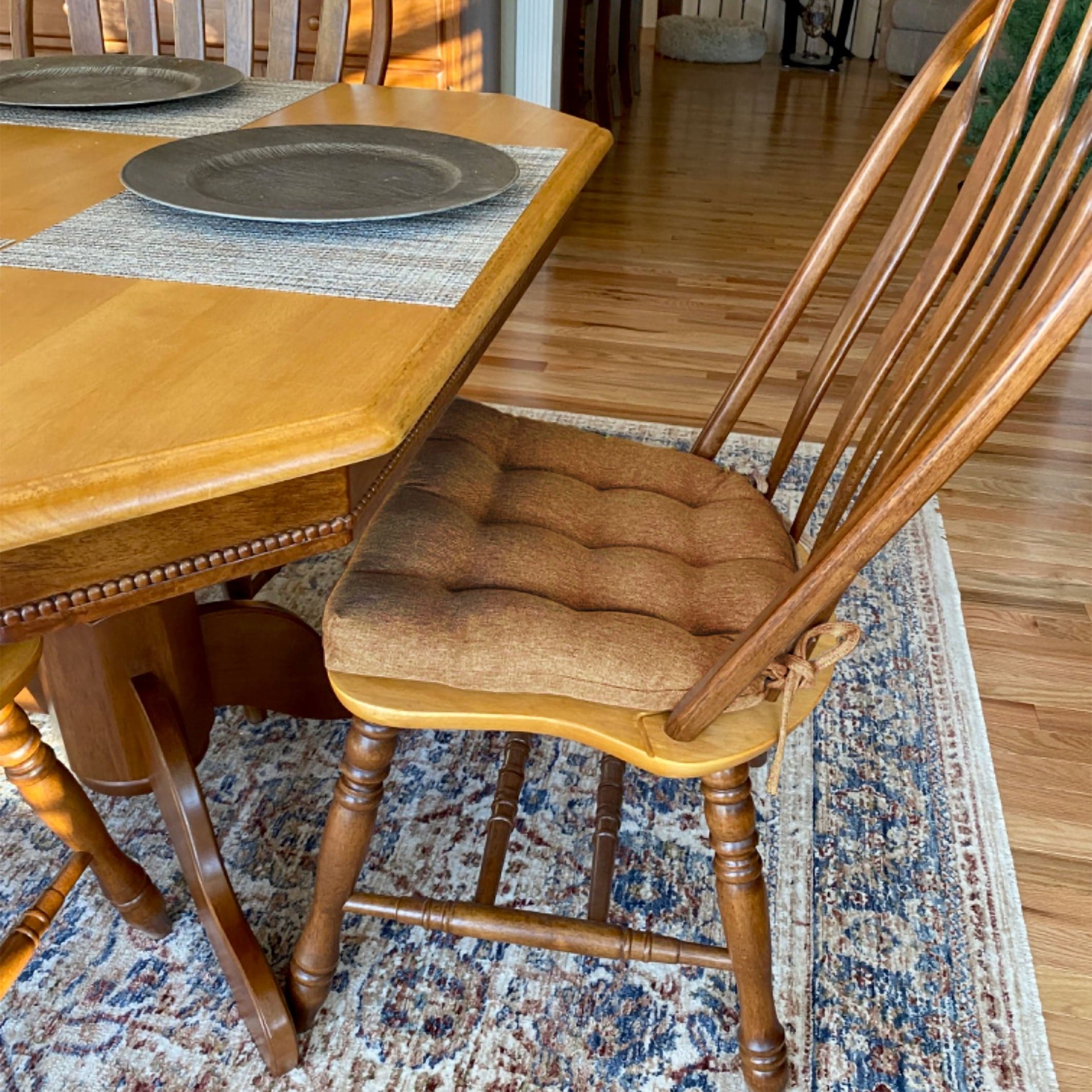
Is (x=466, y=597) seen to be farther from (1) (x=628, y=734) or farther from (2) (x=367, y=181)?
(2) (x=367, y=181)

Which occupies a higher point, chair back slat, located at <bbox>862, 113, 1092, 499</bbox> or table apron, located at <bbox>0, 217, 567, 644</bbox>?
chair back slat, located at <bbox>862, 113, 1092, 499</bbox>

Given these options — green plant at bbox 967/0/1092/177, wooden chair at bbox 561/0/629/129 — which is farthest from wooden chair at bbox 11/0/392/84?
wooden chair at bbox 561/0/629/129

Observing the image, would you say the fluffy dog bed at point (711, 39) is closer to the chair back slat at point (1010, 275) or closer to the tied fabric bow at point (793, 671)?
the chair back slat at point (1010, 275)

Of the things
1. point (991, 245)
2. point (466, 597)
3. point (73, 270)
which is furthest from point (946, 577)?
point (73, 270)

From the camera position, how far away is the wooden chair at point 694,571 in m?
0.85

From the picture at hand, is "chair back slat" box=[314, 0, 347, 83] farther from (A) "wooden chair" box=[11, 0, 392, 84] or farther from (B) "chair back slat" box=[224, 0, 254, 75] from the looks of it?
(B) "chair back slat" box=[224, 0, 254, 75]

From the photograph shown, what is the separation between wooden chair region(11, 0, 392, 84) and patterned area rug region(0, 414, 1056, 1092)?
1.00 m

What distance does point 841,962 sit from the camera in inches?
49.1

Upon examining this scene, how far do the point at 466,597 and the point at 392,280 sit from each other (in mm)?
280

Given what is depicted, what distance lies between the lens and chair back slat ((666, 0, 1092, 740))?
26.4 inches

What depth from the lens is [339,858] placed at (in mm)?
1033

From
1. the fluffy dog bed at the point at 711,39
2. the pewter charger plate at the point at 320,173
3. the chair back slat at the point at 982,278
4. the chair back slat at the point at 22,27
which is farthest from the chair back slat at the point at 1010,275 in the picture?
the fluffy dog bed at the point at 711,39

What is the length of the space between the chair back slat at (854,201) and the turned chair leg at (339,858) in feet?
1.72

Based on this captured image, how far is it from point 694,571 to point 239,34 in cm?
120
